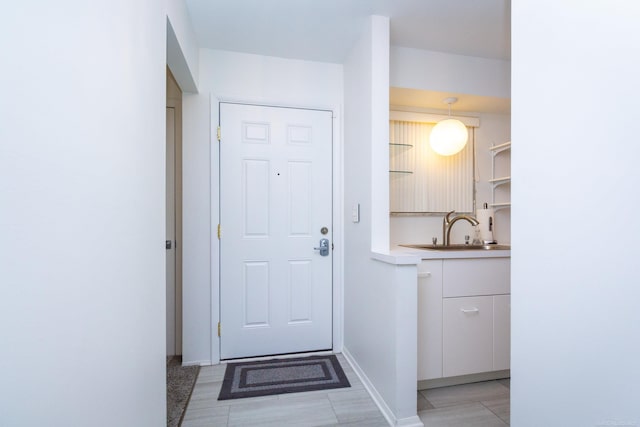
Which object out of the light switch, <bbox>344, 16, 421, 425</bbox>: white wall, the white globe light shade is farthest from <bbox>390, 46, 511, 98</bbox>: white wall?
the light switch

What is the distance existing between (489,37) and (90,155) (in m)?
2.56

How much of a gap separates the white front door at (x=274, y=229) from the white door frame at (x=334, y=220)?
0.04m

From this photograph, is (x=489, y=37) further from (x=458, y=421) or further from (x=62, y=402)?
(x=62, y=402)

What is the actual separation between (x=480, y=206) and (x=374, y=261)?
152 cm

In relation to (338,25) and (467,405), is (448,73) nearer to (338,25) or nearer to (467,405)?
(338,25)

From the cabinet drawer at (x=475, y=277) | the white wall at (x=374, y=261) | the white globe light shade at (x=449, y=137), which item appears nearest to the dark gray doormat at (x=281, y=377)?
the white wall at (x=374, y=261)

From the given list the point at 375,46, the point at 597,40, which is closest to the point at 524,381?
the point at 597,40

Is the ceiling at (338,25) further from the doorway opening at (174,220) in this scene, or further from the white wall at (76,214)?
the white wall at (76,214)

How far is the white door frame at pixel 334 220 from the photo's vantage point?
7.11ft

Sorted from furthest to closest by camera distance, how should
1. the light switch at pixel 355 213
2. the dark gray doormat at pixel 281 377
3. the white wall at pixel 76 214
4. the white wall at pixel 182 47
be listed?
the light switch at pixel 355 213 → the dark gray doormat at pixel 281 377 → the white wall at pixel 182 47 → the white wall at pixel 76 214

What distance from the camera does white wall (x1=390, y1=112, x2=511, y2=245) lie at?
8.21 feet

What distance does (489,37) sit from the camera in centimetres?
204

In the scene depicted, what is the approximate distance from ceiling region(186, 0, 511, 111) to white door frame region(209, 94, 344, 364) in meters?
0.41

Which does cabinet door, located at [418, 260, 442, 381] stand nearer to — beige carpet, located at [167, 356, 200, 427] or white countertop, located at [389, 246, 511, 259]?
white countertop, located at [389, 246, 511, 259]
